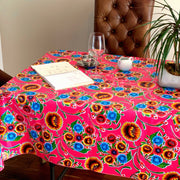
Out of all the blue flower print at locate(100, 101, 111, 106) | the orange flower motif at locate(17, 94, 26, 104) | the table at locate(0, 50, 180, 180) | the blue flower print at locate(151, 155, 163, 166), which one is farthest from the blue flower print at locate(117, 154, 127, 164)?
the orange flower motif at locate(17, 94, 26, 104)

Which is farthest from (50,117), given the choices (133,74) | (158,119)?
(133,74)

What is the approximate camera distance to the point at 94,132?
3.24 feet

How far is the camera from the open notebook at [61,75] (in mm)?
1150

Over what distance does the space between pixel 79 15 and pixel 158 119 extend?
157cm

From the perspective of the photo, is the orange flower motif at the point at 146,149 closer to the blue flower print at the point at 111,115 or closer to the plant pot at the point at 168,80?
the blue flower print at the point at 111,115

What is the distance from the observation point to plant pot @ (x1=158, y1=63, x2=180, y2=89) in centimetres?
111

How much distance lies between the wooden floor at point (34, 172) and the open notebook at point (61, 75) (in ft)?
2.29

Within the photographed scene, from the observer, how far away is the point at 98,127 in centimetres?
98

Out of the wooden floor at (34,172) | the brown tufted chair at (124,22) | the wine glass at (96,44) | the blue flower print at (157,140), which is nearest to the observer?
the blue flower print at (157,140)

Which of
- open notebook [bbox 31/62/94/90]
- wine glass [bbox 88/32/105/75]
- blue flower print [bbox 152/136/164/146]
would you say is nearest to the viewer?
blue flower print [bbox 152/136/164/146]

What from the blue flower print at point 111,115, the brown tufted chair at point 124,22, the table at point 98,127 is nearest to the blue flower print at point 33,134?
the table at point 98,127

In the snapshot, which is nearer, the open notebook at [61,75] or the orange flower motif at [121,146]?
the orange flower motif at [121,146]

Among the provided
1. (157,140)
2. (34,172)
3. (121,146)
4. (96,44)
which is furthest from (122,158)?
(34,172)

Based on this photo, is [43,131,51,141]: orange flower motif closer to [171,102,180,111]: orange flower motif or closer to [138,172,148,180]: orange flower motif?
[138,172,148,180]: orange flower motif
